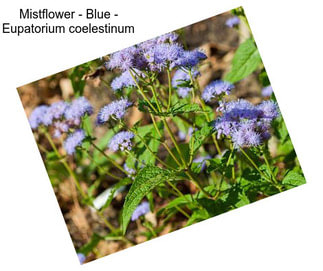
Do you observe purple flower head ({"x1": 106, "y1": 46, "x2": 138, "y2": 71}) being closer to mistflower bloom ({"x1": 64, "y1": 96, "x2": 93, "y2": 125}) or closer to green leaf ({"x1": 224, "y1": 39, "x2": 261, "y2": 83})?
mistflower bloom ({"x1": 64, "y1": 96, "x2": 93, "y2": 125})

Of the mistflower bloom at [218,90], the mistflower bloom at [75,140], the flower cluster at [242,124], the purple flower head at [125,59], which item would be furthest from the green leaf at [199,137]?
the mistflower bloom at [75,140]

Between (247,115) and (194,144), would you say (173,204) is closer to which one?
(194,144)

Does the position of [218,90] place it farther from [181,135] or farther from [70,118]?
[181,135]

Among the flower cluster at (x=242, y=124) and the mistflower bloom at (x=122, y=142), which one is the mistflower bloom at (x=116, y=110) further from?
the flower cluster at (x=242, y=124)

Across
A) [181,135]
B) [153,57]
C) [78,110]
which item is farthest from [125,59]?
[181,135]

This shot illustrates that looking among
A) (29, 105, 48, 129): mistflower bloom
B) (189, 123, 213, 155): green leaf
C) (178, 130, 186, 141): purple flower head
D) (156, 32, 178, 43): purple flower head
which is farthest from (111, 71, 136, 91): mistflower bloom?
(178, 130, 186, 141): purple flower head

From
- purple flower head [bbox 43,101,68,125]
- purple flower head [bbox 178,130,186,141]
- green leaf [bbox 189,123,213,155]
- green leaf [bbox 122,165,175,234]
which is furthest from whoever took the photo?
purple flower head [bbox 178,130,186,141]
